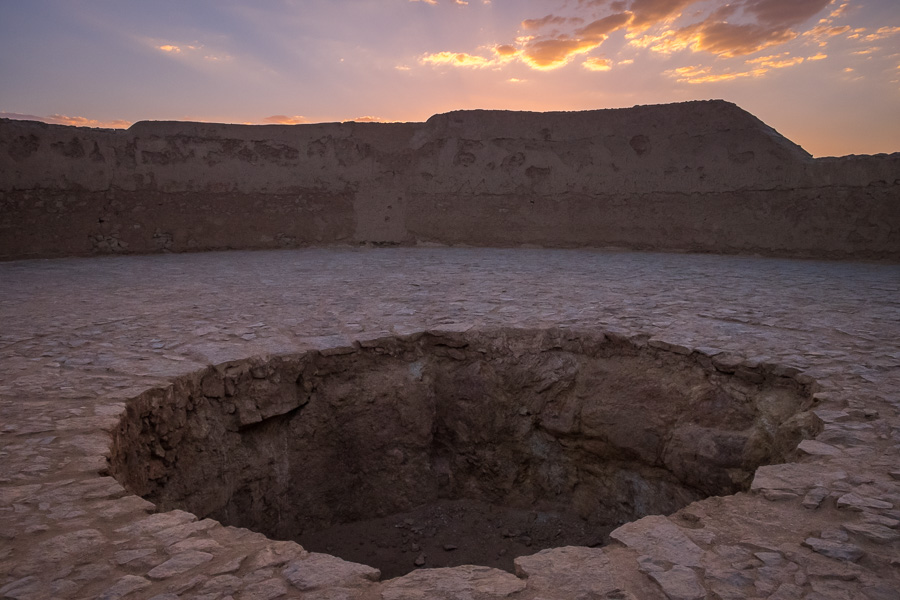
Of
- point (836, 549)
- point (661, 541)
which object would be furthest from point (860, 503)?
point (661, 541)

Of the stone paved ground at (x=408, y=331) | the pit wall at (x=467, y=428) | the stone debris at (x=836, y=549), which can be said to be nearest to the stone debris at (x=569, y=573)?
the stone paved ground at (x=408, y=331)

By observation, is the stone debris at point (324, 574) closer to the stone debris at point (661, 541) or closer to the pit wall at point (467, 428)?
the stone debris at point (661, 541)

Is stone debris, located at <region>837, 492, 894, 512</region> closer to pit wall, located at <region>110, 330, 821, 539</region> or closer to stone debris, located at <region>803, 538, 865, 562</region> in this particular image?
stone debris, located at <region>803, 538, 865, 562</region>

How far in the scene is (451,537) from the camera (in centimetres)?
348

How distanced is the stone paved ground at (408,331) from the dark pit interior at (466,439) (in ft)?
0.57

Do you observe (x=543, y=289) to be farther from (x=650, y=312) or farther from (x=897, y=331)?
(x=897, y=331)

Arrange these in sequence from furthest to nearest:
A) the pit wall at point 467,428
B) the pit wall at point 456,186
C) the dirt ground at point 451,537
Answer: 1. the pit wall at point 456,186
2. the dirt ground at point 451,537
3. the pit wall at point 467,428

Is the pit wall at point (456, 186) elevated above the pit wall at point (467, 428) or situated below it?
above

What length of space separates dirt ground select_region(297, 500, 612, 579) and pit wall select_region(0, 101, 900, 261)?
6090mm

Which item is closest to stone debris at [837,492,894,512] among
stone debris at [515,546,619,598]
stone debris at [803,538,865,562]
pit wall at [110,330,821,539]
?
stone debris at [803,538,865,562]

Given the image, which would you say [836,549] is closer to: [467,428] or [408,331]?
[467,428]

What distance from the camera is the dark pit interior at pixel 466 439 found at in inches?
114

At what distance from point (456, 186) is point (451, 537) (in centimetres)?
675

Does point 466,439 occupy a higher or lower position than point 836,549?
lower
